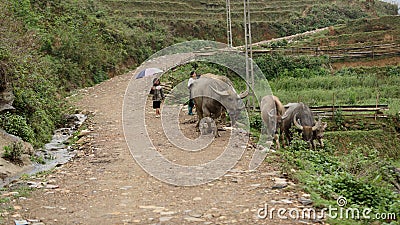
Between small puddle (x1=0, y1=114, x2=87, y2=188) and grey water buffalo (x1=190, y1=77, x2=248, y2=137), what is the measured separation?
2954 mm

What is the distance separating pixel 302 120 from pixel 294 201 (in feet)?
19.9

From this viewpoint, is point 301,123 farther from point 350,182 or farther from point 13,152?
point 13,152

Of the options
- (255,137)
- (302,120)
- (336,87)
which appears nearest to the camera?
(255,137)

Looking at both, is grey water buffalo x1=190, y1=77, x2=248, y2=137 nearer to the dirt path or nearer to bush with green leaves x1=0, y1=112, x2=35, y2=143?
the dirt path

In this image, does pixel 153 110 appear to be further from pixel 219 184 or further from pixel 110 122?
pixel 219 184

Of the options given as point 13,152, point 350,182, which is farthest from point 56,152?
point 350,182

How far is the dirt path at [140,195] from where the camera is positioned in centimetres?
607

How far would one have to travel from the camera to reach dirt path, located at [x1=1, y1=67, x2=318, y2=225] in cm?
607

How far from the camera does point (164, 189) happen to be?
7.29m

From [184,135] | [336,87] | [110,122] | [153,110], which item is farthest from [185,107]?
[336,87]

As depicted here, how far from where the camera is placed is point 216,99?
1096 cm

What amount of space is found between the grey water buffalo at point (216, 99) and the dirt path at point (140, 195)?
140 cm

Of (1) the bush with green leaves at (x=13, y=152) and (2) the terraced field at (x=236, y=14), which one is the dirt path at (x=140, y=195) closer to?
(1) the bush with green leaves at (x=13, y=152)

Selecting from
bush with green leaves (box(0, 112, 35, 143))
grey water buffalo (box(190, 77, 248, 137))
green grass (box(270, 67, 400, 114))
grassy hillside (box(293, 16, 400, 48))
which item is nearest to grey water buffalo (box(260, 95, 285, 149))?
grey water buffalo (box(190, 77, 248, 137))
